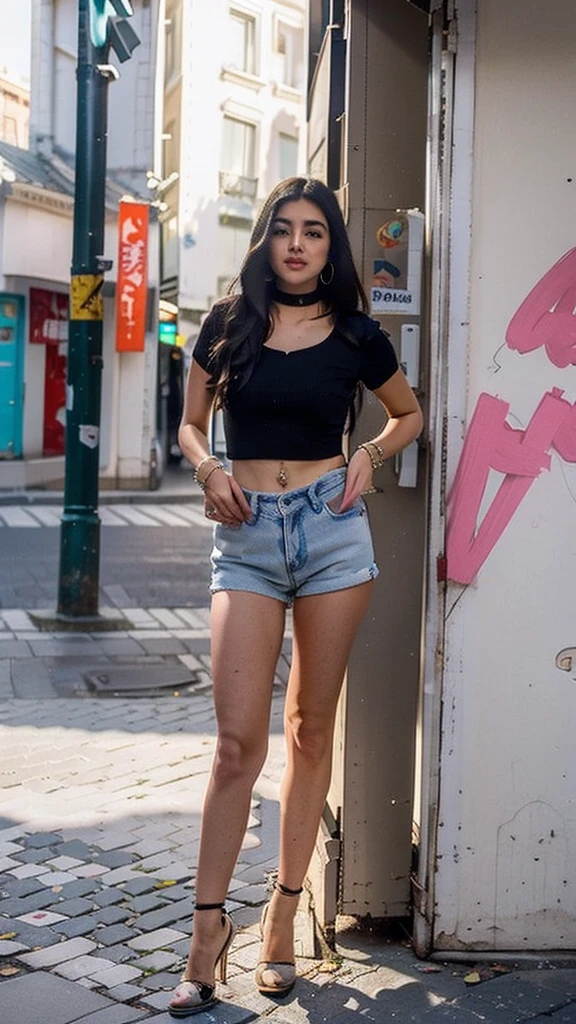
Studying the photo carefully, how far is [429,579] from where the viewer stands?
3.50 m

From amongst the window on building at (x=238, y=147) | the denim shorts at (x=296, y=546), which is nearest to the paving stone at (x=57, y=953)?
the denim shorts at (x=296, y=546)

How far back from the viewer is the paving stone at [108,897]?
4047 millimetres

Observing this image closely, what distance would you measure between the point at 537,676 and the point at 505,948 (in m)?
0.69

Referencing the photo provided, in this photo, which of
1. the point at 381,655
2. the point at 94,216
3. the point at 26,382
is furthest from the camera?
the point at 26,382

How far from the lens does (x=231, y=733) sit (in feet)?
10.7

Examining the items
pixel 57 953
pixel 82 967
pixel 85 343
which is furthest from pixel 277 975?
pixel 85 343

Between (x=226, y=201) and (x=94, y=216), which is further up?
(x=226, y=201)

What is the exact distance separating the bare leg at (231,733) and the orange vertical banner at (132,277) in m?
18.0

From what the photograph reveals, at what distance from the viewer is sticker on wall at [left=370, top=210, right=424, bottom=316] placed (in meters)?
3.57

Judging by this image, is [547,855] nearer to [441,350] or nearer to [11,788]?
[441,350]

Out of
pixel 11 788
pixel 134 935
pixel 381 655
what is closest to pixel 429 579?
pixel 381 655

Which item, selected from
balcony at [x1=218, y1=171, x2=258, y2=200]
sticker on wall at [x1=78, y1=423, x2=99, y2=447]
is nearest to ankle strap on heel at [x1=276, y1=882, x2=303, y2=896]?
sticker on wall at [x1=78, y1=423, x2=99, y2=447]

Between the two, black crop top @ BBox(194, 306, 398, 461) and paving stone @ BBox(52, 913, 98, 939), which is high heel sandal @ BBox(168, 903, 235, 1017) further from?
black crop top @ BBox(194, 306, 398, 461)

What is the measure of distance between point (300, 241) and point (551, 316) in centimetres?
64
